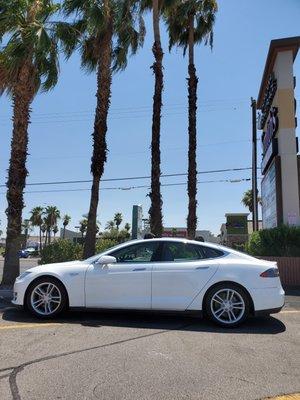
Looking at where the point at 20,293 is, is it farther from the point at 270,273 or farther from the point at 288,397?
the point at 288,397

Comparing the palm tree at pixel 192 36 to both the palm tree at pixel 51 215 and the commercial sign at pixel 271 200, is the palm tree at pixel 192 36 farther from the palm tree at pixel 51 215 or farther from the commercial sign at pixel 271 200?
the palm tree at pixel 51 215

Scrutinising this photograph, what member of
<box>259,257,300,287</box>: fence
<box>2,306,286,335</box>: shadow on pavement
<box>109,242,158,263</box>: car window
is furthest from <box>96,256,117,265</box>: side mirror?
<box>259,257,300,287</box>: fence

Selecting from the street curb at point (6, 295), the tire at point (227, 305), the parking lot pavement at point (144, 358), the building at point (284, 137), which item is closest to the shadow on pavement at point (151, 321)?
the parking lot pavement at point (144, 358)

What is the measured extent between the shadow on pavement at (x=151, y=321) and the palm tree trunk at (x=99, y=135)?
8463 mm

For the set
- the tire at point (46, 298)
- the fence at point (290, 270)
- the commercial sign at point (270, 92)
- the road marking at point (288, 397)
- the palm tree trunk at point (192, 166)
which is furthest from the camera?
the palm tree trunk at point (192, 166)

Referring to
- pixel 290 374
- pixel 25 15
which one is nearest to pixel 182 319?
pixel 290 374

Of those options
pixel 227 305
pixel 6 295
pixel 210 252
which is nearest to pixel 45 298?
pixel 210 252

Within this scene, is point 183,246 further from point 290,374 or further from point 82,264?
point 290,374

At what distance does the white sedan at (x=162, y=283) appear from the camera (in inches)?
316

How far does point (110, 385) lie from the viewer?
505 centimetres

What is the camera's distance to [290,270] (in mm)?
14633

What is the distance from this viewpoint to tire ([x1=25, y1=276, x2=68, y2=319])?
834 centimetres

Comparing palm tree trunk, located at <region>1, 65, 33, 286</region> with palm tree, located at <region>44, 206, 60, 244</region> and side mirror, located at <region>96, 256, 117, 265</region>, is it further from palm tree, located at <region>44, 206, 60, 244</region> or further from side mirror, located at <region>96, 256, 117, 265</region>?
palm tree, located at <region>44, 206, 60, 244</region>

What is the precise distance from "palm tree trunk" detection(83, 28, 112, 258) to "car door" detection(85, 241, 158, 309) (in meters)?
9.07
